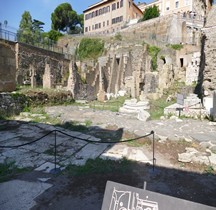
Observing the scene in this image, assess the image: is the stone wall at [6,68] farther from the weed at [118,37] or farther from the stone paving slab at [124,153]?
the weed at [118,37]

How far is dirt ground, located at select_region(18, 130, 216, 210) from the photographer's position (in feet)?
10.8

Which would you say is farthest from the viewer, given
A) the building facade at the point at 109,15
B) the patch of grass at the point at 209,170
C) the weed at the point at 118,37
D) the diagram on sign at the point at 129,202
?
the building facade at the point at 109,15

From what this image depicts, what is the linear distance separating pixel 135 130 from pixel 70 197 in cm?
483

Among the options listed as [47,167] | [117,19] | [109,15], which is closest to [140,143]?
[47,167]

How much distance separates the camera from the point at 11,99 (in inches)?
389

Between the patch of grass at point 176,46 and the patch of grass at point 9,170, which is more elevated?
the patch of grass at point 176,46

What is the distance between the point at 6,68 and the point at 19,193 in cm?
849

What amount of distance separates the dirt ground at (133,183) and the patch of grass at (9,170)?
24cm

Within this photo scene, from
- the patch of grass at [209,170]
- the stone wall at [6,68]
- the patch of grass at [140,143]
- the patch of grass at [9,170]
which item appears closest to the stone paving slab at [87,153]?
the patch of grass at [140,143]

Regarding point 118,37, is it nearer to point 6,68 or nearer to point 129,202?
point 6,68

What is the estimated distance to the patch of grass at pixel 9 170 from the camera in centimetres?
404

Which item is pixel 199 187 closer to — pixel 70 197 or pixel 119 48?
pixel 70 197

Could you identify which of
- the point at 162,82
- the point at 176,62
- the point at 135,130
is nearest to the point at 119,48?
the point at 176,62

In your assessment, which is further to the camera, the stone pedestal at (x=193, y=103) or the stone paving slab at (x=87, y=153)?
the stone pedestal at (x=193, y=103)
